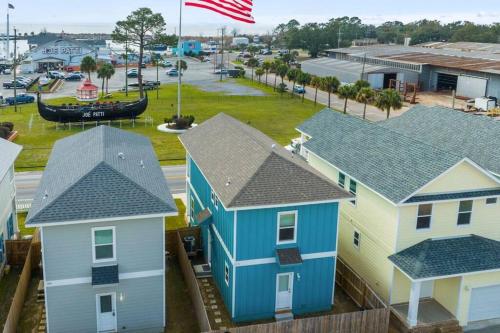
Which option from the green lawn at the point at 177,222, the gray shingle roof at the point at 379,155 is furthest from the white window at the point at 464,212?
the green lawn at the point at 177,222

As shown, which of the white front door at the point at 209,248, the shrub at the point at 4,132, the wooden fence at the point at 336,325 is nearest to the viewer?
the wooden fence at the point at 336,325

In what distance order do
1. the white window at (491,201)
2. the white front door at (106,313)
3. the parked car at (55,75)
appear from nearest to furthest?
the white front door at (106,313) < the white window at (491,201) < the parked car at (55,75)

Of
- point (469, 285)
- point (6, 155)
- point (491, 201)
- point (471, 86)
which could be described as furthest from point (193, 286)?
point (471, 86)

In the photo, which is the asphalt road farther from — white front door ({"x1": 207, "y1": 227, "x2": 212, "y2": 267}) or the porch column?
the porch column

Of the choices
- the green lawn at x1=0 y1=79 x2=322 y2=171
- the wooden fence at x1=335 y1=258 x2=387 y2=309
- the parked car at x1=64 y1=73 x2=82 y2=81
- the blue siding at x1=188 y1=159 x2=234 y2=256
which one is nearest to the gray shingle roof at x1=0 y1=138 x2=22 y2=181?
the blue siding at x1=188 y1=159 x2=234 y2=256

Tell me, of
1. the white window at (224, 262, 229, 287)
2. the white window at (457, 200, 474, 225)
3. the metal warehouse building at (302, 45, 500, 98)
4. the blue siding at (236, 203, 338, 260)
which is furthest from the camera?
the metal warehouse building at (302, 45, 500, 98)

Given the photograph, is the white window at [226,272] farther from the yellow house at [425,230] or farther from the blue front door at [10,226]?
the blue front door at [10,226]
